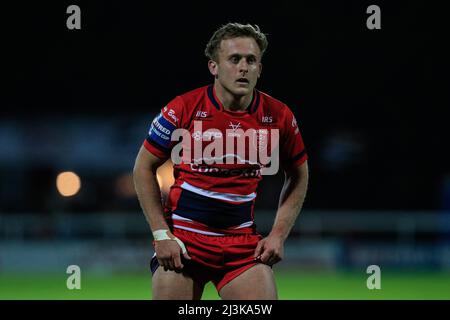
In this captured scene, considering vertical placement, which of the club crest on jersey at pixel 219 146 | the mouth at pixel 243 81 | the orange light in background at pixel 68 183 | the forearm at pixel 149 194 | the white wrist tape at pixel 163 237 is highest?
the orange light in background at pixel 68 183

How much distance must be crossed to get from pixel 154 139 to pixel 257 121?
67 cm

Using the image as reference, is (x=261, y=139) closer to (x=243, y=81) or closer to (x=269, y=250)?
(x=243, y=81)

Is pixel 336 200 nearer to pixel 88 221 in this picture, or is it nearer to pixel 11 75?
pixel 88 221

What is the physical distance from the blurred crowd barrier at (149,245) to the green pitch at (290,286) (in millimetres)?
553

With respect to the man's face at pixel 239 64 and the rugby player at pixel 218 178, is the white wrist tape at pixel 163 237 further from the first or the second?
the man's face at pixel 239 64

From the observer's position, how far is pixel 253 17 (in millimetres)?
29359

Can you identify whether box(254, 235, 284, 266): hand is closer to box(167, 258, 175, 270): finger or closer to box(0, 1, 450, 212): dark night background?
box(167, 258, 175, 270): finger

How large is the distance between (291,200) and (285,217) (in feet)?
0.45

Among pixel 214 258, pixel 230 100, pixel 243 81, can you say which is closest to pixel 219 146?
pixel 230 100

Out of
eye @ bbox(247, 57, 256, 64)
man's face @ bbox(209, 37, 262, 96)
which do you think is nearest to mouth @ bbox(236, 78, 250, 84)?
man's face @ bbox(209, 37, 262, 96)

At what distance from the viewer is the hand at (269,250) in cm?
590

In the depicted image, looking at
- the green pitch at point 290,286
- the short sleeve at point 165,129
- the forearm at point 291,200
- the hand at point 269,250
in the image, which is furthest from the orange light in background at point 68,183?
the hand at point 269,250

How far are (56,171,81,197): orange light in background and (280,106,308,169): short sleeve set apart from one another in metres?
16.1

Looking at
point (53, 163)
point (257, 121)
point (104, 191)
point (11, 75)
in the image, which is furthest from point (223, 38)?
point (11, 75)
